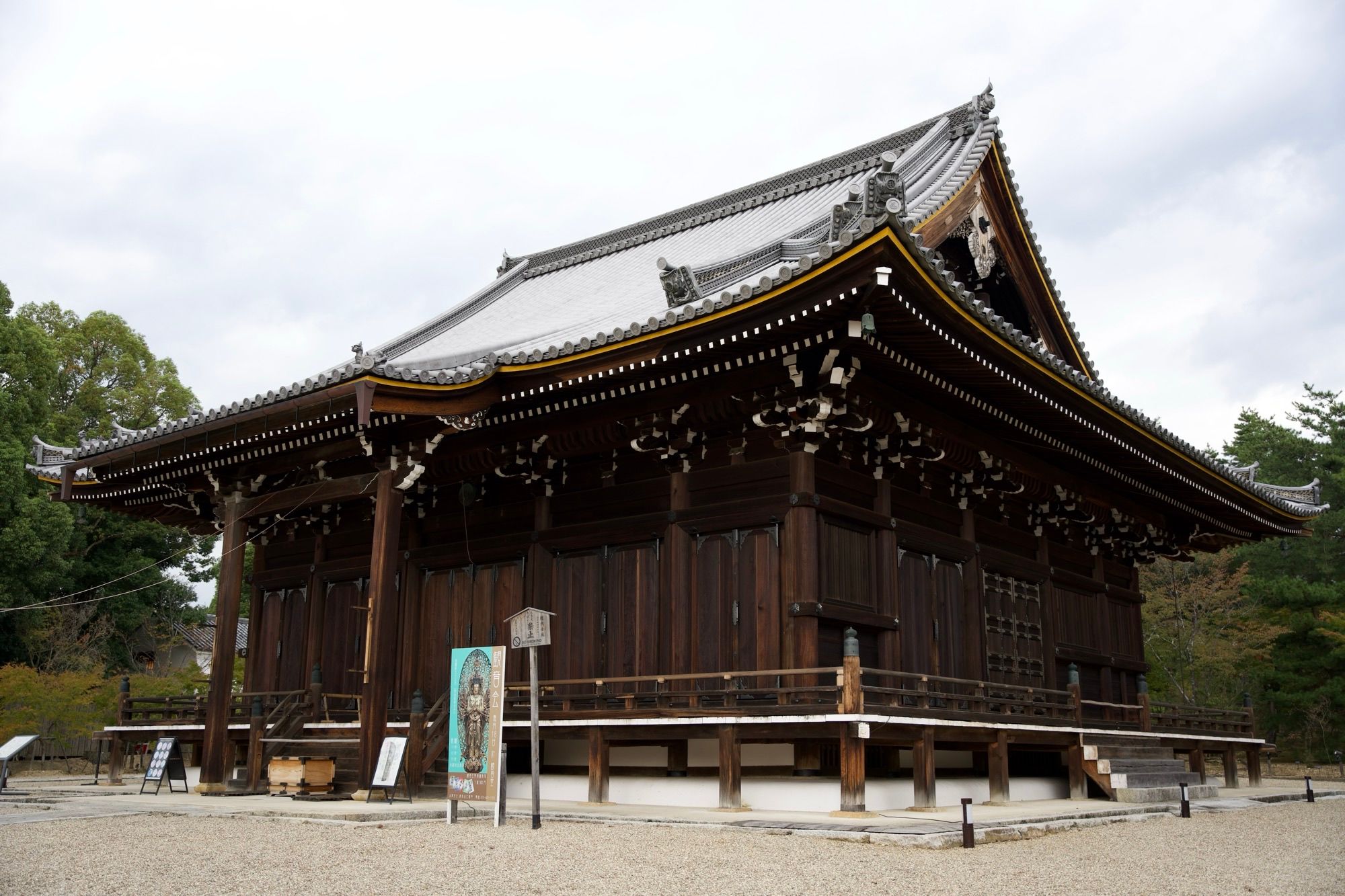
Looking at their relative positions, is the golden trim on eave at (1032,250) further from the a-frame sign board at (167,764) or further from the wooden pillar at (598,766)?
the a-frame sign board at (167,764)

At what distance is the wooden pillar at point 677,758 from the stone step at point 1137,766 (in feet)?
18.6

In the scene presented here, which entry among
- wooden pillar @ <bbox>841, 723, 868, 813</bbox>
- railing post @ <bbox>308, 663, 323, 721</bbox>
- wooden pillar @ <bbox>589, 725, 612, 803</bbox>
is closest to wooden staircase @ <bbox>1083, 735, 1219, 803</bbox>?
wooden pillar @ <bbox>841, 723, 868, 813</bbox>

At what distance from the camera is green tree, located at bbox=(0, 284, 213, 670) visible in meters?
32.0

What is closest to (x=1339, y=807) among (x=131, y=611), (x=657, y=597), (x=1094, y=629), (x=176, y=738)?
(x=1094, y=629)

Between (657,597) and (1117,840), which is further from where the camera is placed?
(657,597)

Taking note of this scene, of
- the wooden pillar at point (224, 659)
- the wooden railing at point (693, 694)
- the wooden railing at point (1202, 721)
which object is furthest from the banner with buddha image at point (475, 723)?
the wooden railing at point (1202, 721)

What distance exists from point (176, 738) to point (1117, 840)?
40.5ft

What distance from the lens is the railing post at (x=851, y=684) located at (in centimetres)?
1145

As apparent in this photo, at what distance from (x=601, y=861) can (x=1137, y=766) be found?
383 inches

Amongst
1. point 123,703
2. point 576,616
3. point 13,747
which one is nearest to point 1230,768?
point 576,616

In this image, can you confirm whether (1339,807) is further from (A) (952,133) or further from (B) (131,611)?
(B) (131,611)

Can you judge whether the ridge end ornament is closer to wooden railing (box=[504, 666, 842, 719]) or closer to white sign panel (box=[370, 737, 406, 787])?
wooden railing (box=[504, 666, 842, 719])

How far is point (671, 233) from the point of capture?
75.4 ft

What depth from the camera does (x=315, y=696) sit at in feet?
51.2
